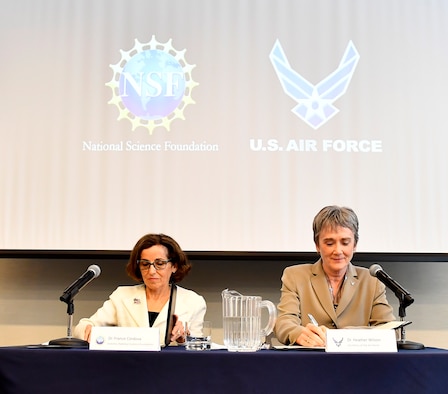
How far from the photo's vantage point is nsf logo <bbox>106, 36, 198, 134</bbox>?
3.34 meters

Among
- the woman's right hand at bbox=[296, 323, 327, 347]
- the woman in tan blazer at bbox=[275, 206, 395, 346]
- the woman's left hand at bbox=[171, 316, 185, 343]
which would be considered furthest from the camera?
the woman in tan blazer at bbox=[275, 206, 395, 346]

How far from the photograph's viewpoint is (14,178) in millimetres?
3340

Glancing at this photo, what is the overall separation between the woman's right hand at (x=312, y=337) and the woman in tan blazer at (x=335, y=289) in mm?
334

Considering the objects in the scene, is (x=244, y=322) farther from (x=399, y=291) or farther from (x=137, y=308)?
(x=137, y=308)

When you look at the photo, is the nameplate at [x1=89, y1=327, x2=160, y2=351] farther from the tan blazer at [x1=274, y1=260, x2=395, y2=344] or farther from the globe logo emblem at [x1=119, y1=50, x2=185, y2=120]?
the globe logo emblem at [x1=119, y1=50, x2=185, y2=120]

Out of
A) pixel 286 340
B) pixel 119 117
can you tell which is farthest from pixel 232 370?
pixel 119 117

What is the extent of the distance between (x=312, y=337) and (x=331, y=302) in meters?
0.50

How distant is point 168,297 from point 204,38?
1.47 m

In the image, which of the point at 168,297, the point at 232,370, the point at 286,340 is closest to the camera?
the point at 232,370

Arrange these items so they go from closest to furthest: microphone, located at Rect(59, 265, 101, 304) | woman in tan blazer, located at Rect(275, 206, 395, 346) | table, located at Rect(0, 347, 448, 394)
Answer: table, located at Rect(0, 347, 448, 394) < microphone, located at Rect(59, 265, 101, 304) < woman in tan blazer, located at Rect(275, 206, 395, 346)

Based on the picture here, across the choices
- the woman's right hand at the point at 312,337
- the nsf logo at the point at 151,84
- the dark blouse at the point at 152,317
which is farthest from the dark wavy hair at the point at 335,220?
the nsf logo at the point at 151,84

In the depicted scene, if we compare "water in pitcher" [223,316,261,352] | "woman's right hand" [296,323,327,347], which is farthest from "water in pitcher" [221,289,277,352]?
"woman's right hand" [296,323,327,347]

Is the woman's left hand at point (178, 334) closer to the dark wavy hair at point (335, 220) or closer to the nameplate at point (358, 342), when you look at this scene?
the dark wavy hair at point (335, 220)

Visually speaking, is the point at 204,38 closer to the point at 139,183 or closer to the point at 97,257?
the point at 139,183
